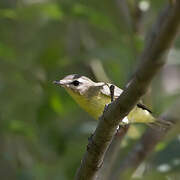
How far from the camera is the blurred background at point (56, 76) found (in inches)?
149

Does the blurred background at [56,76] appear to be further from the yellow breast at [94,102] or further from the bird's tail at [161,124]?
the yellow breast at [94,102]

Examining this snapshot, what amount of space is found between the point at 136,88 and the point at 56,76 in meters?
2.64

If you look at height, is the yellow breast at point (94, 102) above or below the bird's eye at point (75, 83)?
below

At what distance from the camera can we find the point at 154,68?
1.35 metres

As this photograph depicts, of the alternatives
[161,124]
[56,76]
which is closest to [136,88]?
[161,124]

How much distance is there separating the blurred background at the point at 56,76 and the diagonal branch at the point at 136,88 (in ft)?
4.19

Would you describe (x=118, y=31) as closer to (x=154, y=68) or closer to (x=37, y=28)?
(x=37, y=28)

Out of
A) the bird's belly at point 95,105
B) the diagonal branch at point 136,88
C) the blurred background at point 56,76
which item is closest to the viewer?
the diagonal branch at point 136,88

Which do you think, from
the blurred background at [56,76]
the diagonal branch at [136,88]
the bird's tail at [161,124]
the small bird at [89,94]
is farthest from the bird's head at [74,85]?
the diagonal branch at [136,88]

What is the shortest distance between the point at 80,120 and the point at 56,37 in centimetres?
90

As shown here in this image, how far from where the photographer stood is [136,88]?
152cm

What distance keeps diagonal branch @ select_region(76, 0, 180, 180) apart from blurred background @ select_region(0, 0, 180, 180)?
50.3 inches

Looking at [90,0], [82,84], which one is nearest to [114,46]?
[90,0]

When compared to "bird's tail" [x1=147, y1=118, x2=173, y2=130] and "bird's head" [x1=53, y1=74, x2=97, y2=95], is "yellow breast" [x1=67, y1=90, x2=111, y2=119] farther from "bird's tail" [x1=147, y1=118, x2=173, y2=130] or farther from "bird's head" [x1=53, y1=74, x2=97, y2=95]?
"bird's tail" [x1=147, y1=118, x2=173, y2=130]
